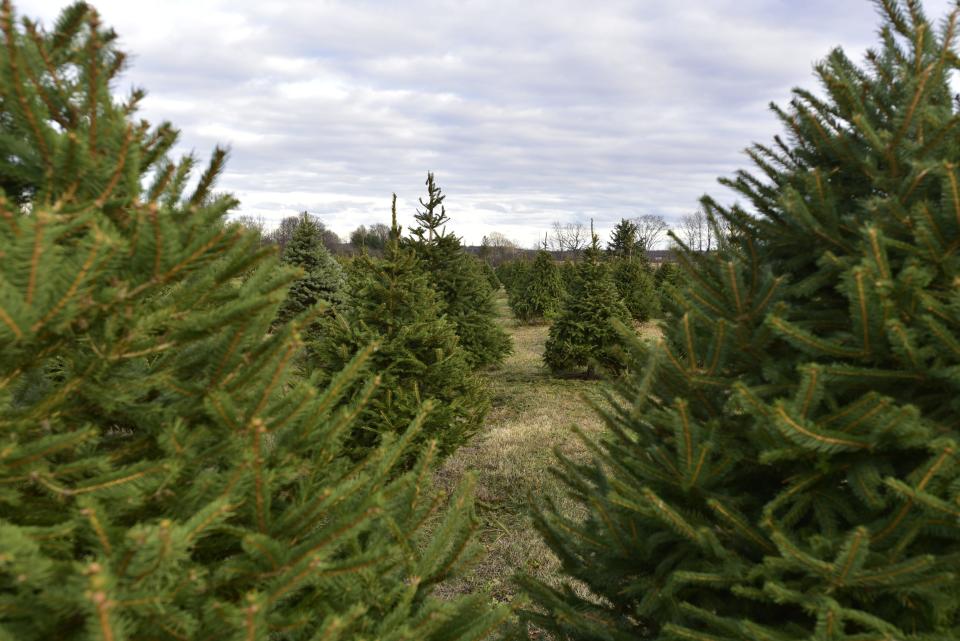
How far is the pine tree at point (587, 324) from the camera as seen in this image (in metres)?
15.7

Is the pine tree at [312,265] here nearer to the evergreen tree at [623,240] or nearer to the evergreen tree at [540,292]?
the evergreen tree at [540,292]

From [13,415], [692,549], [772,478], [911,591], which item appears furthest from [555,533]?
[13,415]

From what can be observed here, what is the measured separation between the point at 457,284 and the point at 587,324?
3780mm

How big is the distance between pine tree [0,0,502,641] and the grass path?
839 mm

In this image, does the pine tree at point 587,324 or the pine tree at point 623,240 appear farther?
the pine tree at point 623,240

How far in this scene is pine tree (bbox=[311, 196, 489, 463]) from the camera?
7379 millimetres

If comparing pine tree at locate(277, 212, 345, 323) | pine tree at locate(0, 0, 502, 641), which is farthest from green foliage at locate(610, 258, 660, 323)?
pine tree at locate(0, 0, 502, 641)

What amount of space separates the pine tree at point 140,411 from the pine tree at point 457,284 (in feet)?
43.8

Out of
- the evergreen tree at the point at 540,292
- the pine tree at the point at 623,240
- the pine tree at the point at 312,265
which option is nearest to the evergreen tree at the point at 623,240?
the pine tree at the point at 623,240

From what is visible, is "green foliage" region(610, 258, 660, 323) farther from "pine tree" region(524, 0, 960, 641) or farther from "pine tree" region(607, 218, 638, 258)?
"pine tree" region(524, 0, 960, 641)

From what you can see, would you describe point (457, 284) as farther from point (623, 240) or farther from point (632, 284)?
point (623, 240)

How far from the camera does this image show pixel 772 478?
2311 mm

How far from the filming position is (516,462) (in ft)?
31.3

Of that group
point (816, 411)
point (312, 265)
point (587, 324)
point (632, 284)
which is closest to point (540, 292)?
point (632, 284)
